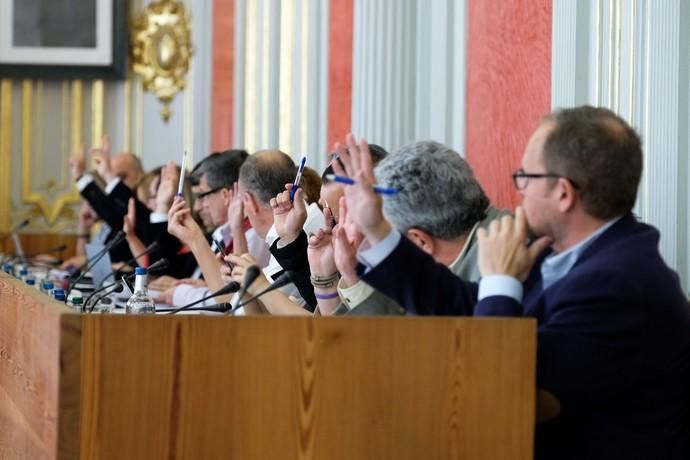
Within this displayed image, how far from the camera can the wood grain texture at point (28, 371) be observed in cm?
250

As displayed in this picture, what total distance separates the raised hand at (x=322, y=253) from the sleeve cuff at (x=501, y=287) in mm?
1207

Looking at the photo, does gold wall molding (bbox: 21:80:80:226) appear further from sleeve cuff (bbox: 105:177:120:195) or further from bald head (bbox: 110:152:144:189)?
sleeve cuff (bbox: 105:177:120:195)

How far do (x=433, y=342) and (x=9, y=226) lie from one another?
827cm

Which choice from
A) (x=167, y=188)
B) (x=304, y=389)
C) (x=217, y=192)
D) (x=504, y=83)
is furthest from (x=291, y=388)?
(x=167, y=188)

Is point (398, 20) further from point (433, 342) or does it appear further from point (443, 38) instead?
point (433, 342)

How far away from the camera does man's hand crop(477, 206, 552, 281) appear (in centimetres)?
254

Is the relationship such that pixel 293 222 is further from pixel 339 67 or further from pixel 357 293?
pixel 339 67

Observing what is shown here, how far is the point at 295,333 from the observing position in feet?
8.00

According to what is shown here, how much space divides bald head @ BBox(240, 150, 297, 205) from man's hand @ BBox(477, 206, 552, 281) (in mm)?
2381

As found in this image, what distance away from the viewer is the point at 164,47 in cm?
1025

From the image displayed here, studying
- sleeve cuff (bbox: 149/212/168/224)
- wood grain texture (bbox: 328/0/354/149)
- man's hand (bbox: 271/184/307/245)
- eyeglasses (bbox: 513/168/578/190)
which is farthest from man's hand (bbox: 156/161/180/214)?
eyeglasses (bbox: 513/168/578/190)

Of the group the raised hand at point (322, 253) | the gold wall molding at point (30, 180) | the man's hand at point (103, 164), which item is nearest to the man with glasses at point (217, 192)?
the man's hand at point (103, 164)

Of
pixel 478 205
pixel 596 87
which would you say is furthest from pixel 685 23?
pixel 478 205

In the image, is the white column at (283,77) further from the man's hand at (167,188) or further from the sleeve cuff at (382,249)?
the sleeve cuff at (382,249)
